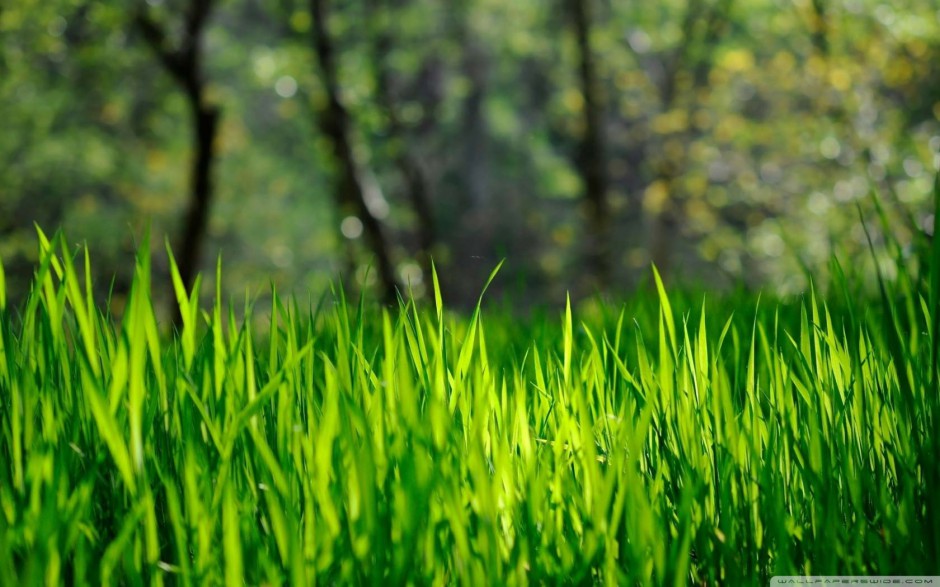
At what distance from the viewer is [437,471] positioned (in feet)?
2.96

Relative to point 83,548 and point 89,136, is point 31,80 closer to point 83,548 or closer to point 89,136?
point 89,136

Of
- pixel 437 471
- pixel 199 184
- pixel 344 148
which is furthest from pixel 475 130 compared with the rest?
pixel 437 471

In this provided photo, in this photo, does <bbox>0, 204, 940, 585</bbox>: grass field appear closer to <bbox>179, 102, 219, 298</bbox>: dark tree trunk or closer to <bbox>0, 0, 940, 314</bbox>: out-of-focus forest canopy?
<bbox>0, 0, 940, 314</bbox>: out-of-focus forest canopy

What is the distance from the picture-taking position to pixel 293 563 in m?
0.81

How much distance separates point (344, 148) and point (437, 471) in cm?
970

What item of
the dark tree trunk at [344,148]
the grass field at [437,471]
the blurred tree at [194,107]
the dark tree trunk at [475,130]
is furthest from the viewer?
the dark tree trunk at [475,130]

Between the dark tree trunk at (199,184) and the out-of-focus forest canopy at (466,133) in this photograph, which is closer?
the dark tree trunk at (199,184)

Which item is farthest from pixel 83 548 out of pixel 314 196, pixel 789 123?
pixel 314 196

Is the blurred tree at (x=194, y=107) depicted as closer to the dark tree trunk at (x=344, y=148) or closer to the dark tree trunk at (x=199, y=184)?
the dark tree trunk at (x=199, y=184)

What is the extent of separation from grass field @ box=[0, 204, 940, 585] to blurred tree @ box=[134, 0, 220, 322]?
8.52 m

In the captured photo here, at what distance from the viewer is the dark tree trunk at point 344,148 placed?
10.2 metres

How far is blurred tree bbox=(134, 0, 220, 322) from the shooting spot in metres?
9.27

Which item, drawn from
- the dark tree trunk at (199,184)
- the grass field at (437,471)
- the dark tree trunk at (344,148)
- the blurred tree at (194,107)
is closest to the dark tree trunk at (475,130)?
the dark tree trunk at (344,148)

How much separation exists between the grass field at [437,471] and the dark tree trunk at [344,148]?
8674 mm
